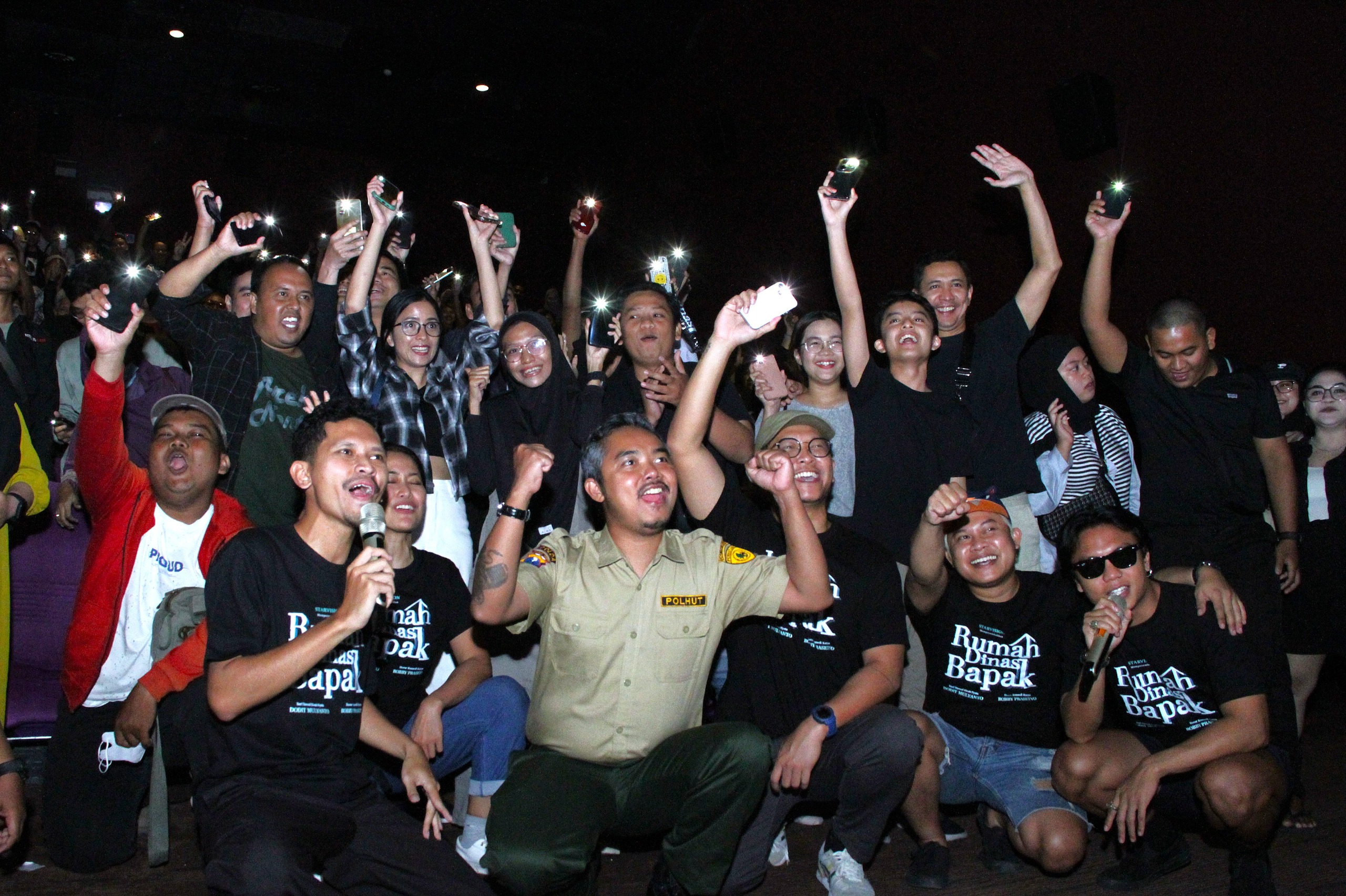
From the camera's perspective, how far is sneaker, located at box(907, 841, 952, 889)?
2.88 metres

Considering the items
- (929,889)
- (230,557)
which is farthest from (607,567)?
(929,889)

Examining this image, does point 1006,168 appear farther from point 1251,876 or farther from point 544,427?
point 1251,876

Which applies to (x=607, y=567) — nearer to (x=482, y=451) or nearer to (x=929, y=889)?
(x=482, y=451)

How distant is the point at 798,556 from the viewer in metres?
2.62

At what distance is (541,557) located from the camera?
267 cm

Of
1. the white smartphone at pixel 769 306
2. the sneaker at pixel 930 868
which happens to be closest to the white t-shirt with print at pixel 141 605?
the white smartphone at pixel 769 306

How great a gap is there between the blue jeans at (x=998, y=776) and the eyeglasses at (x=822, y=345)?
138cm

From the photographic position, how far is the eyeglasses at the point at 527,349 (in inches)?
143

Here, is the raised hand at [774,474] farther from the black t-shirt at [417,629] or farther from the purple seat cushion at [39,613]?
the purple seat cushion at [39,613]

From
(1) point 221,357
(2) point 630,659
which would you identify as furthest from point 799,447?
(1) point 221,357

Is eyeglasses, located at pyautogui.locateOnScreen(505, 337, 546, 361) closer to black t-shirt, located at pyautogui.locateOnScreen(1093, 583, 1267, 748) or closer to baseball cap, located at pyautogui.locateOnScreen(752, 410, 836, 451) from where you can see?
baseball cap, located at pyautogui.locateOnScreen(752, 410, 836, 451)

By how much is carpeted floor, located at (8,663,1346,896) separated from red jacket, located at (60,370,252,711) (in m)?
0.52

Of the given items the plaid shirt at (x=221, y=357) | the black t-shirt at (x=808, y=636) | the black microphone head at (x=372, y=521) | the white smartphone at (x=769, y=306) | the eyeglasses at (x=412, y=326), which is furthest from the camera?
the eyeglasses at (x=412, y=326)

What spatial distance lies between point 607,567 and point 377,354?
1.59m
